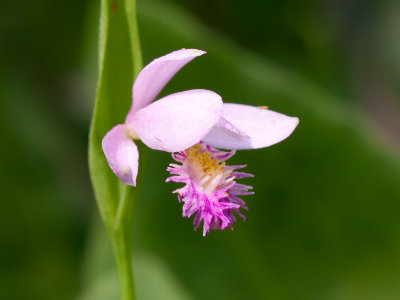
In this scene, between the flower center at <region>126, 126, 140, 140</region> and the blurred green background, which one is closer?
the flower center at <region>126, 126, 140, 140</region>

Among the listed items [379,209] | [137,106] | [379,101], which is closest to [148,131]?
[137,106]

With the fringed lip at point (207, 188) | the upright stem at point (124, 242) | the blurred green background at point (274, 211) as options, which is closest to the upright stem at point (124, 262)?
the upright stem at point (124, 242)

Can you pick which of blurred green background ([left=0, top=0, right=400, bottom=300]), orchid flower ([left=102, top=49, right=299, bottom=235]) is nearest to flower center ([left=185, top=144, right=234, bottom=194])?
orchid flower ([left=102, top=49, right=299, bottom=235])

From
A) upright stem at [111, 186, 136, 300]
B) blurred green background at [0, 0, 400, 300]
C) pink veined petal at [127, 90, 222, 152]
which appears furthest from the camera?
blurred green background at [0, 0, 400, 300]

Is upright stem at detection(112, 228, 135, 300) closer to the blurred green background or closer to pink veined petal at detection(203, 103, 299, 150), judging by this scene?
pink veined petal at detection(203, 103, 299, 150)

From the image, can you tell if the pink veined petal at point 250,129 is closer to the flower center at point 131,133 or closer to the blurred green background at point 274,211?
the flower center at point 131,133

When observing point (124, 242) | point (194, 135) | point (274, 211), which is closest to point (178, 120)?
point (194, 135)
